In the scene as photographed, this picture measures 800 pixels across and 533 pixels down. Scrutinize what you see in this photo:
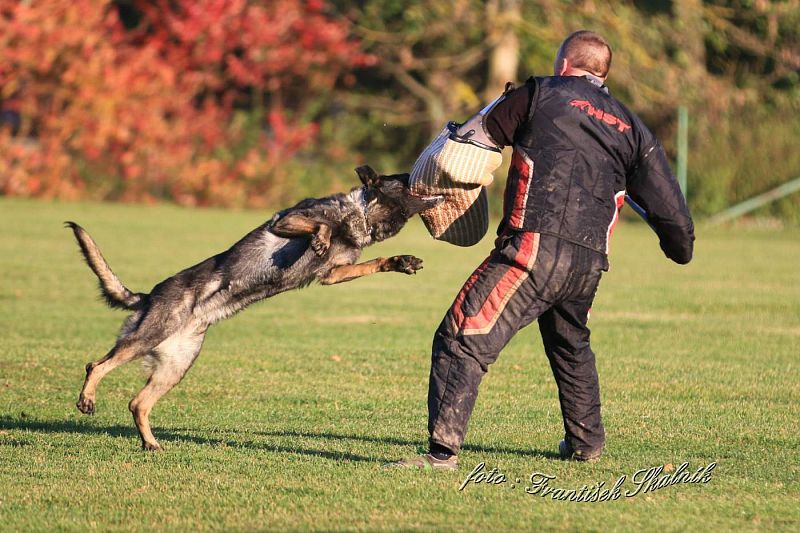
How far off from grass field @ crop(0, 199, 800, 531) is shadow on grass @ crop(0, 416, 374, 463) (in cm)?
3

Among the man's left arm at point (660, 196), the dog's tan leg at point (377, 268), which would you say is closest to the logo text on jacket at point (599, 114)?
the man's left arm at point (660, 196)

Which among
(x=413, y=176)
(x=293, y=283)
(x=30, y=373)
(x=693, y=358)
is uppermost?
(x=413, y=176)

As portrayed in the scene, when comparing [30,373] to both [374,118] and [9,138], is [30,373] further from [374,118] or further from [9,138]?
[374,118]

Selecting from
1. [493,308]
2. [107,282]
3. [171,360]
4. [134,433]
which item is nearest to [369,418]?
[171,360]

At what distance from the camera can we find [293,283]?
6.78 m

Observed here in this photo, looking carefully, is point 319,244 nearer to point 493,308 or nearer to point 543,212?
point 493,308

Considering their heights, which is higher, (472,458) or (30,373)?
(472,458)

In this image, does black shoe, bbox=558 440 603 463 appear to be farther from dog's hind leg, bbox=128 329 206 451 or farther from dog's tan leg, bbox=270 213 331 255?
dog's hind leg, bbox=128 329 206 451

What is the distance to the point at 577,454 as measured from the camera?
6.11 meters

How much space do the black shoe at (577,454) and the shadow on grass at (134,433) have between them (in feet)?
3.04

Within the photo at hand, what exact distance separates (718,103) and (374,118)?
8.26 m

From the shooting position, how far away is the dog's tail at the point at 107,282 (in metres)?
7.01

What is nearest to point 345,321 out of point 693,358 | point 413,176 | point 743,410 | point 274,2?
point 693,358

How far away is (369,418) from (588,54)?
2665 mm
